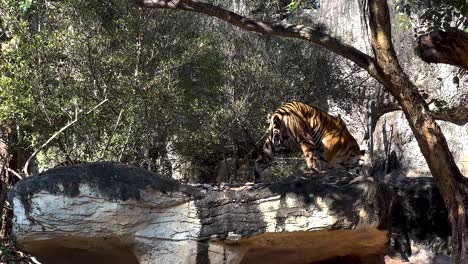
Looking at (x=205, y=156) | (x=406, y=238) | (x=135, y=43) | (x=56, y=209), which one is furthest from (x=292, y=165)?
(x=56, y=209)

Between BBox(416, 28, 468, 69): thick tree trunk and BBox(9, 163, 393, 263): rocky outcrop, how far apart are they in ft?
5.41

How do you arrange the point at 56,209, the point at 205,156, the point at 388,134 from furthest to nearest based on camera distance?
the point at 388,134 < the point at 205,156 < the point at 56,209

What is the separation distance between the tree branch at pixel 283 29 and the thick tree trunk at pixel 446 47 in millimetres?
530

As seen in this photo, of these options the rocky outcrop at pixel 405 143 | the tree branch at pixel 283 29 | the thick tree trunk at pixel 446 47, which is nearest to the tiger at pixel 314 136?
the tree branch at pixel 283 29

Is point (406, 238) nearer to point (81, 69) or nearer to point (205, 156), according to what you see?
point (205, 156)

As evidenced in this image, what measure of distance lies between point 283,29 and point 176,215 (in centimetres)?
208

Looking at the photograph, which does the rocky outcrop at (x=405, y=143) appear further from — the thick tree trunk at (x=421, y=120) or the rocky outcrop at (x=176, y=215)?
the thick tree trunk at (x=421, y=120)

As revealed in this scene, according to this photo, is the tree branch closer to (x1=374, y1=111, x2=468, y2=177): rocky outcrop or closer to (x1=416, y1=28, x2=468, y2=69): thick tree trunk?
(x1=416, y1=28, x2=468, y2=69): thick tree trunk

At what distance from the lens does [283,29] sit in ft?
22.3

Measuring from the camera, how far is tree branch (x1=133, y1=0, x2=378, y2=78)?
6.60 metres

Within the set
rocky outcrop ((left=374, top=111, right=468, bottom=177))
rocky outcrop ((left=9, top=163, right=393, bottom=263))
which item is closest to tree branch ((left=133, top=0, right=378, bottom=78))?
rocky outcrop ((left=9, top=163, right=393, bottom=263))

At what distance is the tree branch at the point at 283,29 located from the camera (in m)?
6.60

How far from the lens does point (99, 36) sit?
11383 millimetres

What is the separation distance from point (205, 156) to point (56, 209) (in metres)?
7.13
